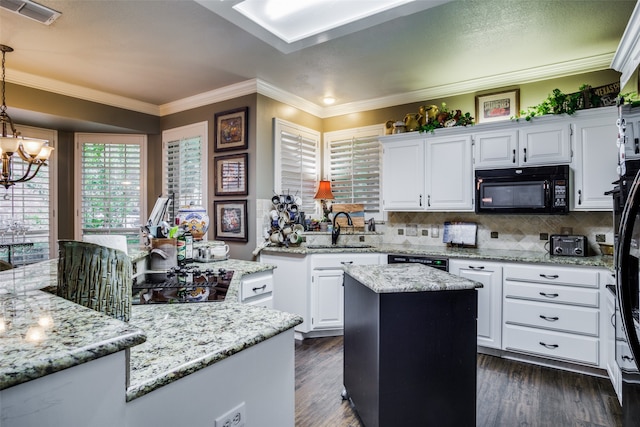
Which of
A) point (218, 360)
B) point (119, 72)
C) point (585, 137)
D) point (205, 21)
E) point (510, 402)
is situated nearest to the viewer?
point (218, 360)

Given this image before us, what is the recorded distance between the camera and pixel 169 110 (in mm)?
4398

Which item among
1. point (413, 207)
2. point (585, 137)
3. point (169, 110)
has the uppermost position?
point (169, 110)

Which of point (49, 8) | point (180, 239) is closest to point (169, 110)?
point (49, 8)

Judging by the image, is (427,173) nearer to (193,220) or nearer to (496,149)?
(496,149)

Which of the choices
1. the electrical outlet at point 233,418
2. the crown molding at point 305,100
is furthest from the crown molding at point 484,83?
the electrical outlet at point 233,418

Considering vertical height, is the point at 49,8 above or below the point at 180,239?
above

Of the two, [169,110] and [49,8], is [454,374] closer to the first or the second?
[49,8]

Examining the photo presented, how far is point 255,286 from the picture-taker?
89.8 inches

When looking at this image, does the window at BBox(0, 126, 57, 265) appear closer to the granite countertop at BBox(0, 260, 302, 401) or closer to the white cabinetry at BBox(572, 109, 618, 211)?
the granite countertop at BBox(0, 260, 302, 401)

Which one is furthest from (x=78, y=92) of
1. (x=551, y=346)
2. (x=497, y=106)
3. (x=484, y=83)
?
(x=551, y=346)

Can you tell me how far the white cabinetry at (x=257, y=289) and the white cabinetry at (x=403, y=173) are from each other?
73.3 inches

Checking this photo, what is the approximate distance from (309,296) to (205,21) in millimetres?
2461

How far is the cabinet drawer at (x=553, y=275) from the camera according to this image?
2.61m

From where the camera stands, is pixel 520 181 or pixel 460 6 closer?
pixel 460 6
